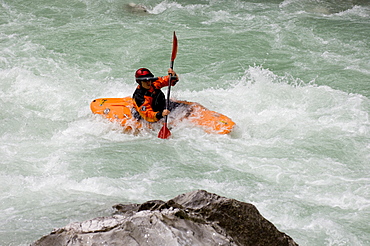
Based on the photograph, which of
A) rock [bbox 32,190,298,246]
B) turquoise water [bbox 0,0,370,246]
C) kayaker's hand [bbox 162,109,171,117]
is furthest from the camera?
kayaker's hand [bbox 162,109,171,117]

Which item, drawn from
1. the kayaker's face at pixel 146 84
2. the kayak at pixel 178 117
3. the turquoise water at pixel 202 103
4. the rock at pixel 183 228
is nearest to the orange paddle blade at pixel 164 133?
the turquoise water at pixel 202 103

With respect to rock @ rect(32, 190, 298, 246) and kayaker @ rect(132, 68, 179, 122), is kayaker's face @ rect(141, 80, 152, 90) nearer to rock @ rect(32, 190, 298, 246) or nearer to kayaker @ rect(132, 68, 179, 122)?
kayaker @ rect(132, 68, 179, 122)

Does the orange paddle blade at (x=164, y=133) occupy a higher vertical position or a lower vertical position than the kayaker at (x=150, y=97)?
lower

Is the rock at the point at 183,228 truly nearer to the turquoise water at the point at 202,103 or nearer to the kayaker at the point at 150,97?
the turquoise water at the point at 202,103

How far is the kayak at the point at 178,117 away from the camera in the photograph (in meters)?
6.19

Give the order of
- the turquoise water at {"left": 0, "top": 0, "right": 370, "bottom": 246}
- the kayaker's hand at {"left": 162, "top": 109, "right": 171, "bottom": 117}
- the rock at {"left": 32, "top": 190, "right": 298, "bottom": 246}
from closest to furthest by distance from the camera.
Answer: the rock at {"left": 32, "top": 190, "right": 298, "bottom": 246}
the turquoise water at {"left": 0, "top": 0, "right": 370, "bottom": 246}
the kayaker's hand at {"left": 162, "top": 109, "right": 171, "bottom": 117}

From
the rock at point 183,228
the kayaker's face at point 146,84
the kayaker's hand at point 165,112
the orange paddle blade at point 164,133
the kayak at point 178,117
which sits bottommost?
the orange paddle blade at point 164,133

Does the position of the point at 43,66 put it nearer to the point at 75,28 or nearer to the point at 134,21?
the point at 75,28

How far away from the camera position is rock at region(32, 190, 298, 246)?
265cm

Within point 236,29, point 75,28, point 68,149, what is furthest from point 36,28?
point 68,149

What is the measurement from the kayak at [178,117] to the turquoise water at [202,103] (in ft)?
0.38

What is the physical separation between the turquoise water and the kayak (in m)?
0.12

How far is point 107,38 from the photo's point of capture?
1010 cm

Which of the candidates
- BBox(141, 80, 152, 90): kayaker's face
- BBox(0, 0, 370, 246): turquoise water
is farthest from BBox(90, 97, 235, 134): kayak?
BBox(141, 80, 152, 90): kayaker's face
